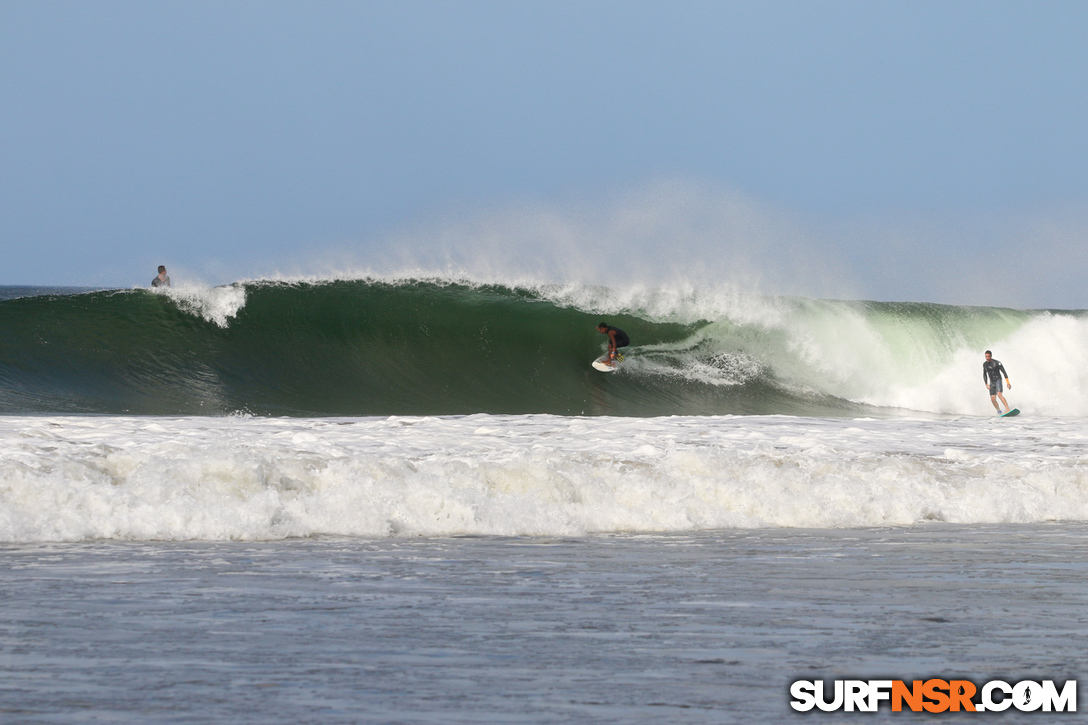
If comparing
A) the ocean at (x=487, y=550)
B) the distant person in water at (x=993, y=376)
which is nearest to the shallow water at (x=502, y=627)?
the ocean at (x=487, y=550)

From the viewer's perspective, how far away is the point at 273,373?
13.5m

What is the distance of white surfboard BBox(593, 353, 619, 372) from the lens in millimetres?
14773

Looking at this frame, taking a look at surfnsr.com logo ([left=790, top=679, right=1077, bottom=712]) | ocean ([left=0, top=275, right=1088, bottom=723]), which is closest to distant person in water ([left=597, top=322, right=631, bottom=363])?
ocean ([left=0, top=275, right=1088, bottom=723])

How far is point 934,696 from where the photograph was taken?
101 inches

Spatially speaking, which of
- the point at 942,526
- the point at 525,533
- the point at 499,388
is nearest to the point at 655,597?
the point at 525,533

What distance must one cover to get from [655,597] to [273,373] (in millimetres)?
10497

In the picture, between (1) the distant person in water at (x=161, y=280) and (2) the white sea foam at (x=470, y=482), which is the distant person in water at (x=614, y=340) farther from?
(1) the distant person in water at (x=161, y=280)

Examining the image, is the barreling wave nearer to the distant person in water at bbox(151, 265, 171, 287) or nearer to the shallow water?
the distant person in water at bbox(151, 265, 171, 287)

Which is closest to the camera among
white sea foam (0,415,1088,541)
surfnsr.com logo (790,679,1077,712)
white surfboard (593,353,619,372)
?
surfnsr.com logo (790,679,1077,712)

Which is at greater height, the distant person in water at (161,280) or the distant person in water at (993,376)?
the distant person in water at (161,280)

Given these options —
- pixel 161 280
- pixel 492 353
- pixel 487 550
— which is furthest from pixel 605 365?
pixel 487 550

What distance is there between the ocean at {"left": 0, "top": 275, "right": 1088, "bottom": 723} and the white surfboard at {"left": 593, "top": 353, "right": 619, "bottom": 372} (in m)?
1.54

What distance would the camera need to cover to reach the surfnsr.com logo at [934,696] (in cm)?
251

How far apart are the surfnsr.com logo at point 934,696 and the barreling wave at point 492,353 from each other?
8710 mm
